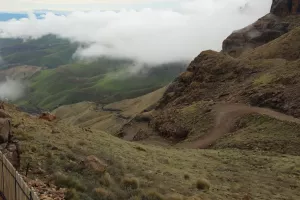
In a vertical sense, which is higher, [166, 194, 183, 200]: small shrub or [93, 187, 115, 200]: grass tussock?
[93, 187, 115, 200]: grass tussock

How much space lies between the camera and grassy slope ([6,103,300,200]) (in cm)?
1867

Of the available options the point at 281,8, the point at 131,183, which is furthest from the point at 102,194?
the point at 281,8

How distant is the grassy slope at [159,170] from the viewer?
18.7 metres

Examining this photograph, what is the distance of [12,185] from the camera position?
12.7m

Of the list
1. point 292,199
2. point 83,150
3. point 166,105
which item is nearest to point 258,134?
point 292,199

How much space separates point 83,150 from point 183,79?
215 ft

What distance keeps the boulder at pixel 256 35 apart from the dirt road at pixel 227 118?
69.8 meters

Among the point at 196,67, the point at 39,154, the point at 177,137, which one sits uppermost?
the point at 196,67

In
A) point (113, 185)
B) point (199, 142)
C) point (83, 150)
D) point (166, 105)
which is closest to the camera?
point (113, 185)

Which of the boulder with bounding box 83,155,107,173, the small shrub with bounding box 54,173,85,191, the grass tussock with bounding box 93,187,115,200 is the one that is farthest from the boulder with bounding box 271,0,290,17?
the small shrub with bounding box 54,173,85,191

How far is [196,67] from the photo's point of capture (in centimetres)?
8694

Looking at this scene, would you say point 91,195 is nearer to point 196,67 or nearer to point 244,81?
point 244,81

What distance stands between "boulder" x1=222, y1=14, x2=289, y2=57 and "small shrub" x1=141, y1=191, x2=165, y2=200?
374 feet

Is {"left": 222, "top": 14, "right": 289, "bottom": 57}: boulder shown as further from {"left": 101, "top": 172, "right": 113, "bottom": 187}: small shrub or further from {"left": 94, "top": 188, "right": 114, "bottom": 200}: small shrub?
{"left": 94, "top": 188, "right": 114, "bottom": 200}: small shrub
